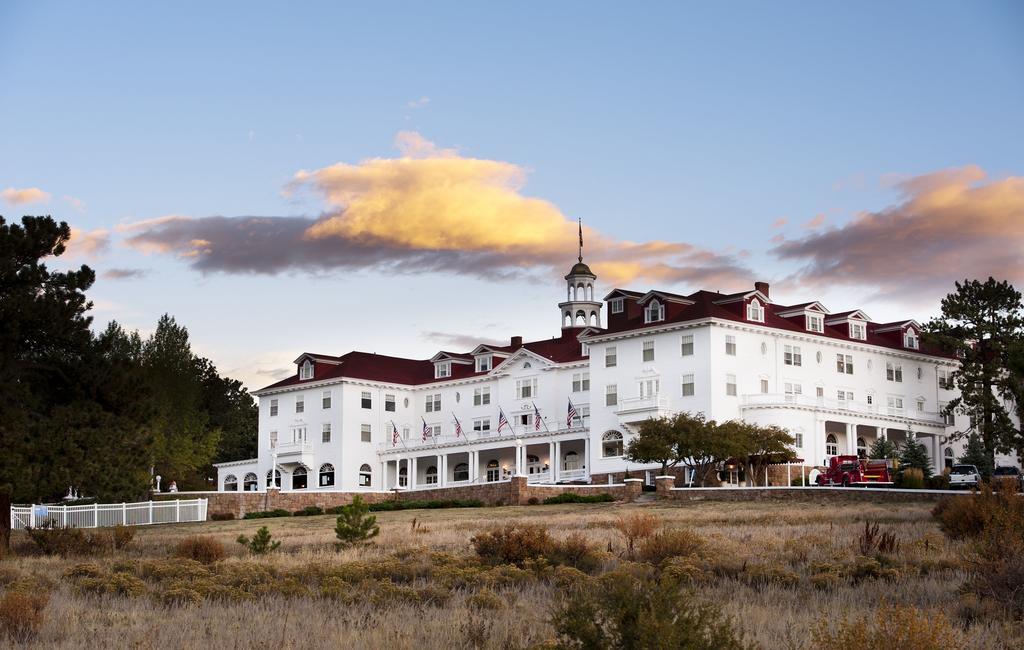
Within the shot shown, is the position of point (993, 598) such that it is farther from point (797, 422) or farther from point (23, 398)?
point (797, 422)

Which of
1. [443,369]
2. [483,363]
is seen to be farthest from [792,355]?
[443,369]

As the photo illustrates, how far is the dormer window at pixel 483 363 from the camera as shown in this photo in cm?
9481

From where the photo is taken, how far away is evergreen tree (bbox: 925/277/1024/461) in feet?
248

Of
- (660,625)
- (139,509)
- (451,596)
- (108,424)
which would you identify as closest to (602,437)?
(139,509)

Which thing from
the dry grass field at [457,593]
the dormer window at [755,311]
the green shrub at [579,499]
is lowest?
the dry grass field at [457,593]

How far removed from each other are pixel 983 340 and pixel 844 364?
8474 mm

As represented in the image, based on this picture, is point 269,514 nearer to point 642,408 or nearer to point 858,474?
point 642,408

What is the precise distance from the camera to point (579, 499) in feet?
204

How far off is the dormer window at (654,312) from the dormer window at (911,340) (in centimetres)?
1771

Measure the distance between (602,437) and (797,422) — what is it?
1172 cm

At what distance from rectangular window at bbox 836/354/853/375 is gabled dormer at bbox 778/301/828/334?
2.01 m

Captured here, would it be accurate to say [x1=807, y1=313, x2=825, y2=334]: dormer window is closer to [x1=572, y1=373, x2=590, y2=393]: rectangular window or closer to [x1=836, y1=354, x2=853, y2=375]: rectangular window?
[x1=836, y1=354, x2=853, y2=375]: rectangular window

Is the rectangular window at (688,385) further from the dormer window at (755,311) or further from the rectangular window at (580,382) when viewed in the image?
the rectangular window at (580,382)

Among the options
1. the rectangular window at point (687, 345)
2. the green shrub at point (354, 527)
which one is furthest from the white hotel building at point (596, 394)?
the green shrub at point (354, 527)
